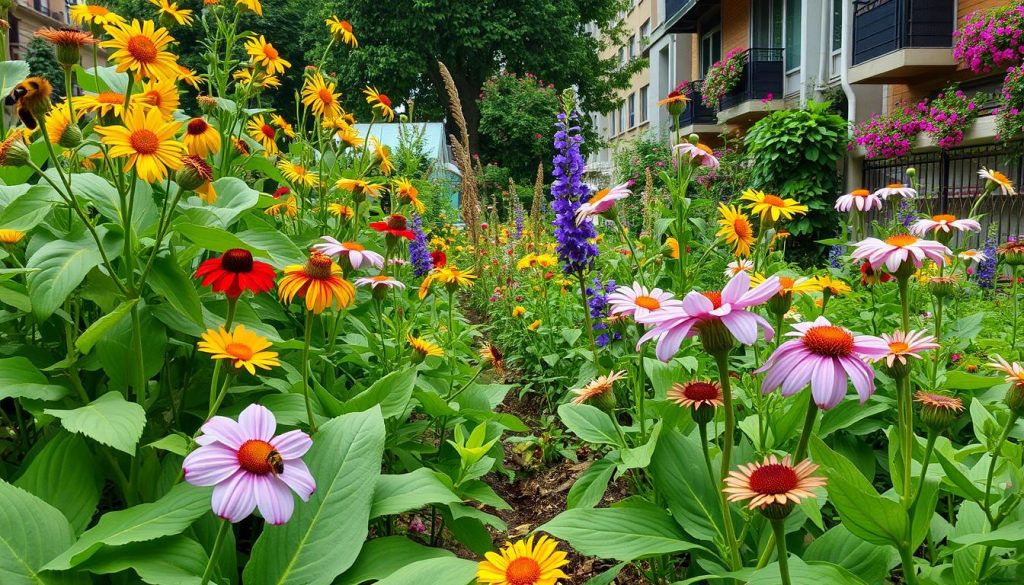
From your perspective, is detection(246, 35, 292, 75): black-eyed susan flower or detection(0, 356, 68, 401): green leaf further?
detection(246, 35, 292, 75): black-eyed susan flower

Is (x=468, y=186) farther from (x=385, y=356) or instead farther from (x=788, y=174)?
(x=788, y=174)

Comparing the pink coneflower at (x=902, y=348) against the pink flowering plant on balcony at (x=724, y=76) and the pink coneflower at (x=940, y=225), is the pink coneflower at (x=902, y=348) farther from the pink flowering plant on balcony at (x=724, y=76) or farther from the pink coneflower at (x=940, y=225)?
the pink flowering plant on balcony at (x=724, y=76)

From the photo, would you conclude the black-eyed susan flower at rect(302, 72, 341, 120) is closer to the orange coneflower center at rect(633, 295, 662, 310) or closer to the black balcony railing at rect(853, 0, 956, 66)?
the orange coneflower center at rect(633, 295, 662, 310)

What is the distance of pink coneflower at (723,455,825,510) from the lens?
0.74m

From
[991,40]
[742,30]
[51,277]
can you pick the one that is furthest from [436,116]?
[51,277]

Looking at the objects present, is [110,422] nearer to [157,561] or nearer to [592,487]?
[157,561]

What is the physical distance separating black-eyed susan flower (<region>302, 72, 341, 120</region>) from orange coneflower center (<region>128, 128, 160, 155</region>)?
1153 mm

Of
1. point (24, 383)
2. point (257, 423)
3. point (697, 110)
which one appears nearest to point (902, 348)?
point (257, 423)

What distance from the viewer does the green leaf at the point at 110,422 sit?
40.6 inches

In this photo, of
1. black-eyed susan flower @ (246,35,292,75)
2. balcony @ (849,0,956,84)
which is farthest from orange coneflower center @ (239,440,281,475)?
balcony @ (849,0,956,84)

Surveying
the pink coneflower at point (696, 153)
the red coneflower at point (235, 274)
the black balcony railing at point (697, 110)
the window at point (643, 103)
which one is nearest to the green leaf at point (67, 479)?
the red coneflower at point (235, 274)

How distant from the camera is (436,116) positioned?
1903cm

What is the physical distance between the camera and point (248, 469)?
2.51 feet

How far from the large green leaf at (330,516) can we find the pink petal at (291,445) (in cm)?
37
